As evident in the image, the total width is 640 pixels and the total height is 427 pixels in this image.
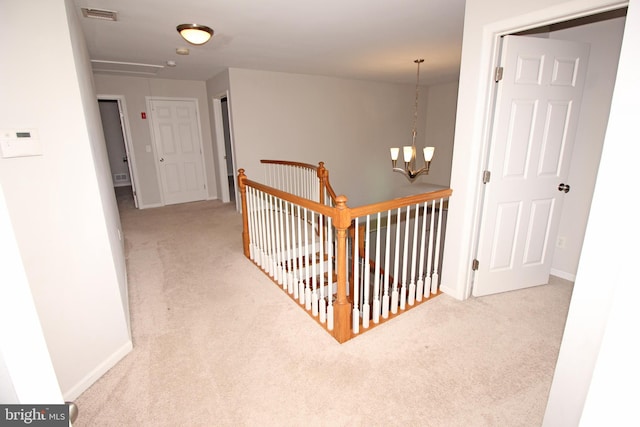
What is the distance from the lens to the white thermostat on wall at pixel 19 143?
1.38 meters

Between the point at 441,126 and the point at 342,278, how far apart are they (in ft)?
22.1

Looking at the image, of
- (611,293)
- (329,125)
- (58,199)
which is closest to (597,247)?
(611,293)

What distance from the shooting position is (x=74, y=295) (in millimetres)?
1696

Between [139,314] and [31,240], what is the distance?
3.97 feet

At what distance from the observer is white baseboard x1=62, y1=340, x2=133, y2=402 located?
1690 mm

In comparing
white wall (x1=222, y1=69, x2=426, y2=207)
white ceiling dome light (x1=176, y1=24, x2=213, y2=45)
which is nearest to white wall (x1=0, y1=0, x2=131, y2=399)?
white ceiling dome light (x1=176, y1=24, x2=213, y2=45)

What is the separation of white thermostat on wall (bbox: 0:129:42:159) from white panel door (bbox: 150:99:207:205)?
4799 millimetres

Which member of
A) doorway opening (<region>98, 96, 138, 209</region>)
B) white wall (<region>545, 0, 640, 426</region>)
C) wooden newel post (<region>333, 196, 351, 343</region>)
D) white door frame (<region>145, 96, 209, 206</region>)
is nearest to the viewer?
white wall (<region>545, 0, 640, 426</region>)

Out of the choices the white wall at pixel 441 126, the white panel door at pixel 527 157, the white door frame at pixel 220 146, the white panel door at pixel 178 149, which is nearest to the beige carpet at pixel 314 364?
the white panel door at pixel 527 157

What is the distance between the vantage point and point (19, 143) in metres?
1.43

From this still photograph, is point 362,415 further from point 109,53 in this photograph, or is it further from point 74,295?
point 109,53

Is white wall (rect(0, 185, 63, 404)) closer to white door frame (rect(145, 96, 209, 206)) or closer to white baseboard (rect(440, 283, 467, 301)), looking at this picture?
white baseboard (rect(440, 283, 467, 301))

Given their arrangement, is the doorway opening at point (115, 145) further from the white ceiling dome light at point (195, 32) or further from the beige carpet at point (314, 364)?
the beige carpet at point (314, 364)
